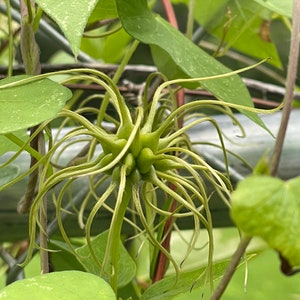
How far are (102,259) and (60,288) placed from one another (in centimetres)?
15

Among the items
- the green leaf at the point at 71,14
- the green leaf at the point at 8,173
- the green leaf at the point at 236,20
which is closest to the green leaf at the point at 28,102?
the green leaf at the point at 71,14

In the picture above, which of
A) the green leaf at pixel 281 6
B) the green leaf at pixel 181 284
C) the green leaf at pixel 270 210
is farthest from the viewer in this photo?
the green leaf at pixel 281 6

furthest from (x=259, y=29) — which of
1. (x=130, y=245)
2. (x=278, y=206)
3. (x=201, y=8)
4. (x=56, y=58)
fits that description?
(x=278, y=206)

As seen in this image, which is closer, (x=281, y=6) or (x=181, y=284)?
(x=181, y=284)

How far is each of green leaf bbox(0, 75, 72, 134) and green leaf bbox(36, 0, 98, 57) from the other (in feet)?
0.10

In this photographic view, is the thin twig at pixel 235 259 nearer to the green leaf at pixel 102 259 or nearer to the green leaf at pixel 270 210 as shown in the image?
the green leaf at pixel 270 210

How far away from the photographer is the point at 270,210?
0.25 meters

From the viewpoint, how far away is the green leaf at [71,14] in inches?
12.5

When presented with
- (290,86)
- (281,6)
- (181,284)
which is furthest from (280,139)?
(281,6)

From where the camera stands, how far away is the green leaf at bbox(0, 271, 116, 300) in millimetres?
313

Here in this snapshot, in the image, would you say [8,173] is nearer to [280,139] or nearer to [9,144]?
[9,144]

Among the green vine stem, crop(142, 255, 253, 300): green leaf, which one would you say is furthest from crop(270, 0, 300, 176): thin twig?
crop(142, 255, 253, 300): green leaf

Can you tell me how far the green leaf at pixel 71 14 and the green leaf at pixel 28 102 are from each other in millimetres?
31

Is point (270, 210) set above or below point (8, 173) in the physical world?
above
